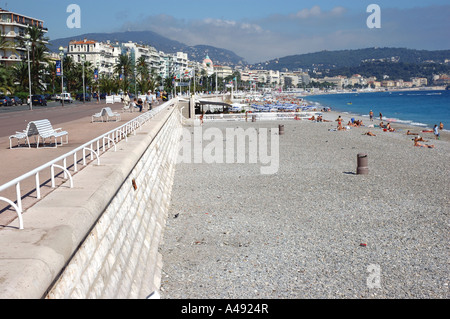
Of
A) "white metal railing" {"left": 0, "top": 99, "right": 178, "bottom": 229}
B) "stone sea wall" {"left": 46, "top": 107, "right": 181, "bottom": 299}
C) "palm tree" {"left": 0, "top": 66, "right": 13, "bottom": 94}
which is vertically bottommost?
"stone sea wall" {"left": 46, "top": 107, "right": 181, "bottom": 299}

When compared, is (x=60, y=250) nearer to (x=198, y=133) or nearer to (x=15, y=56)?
(x=198, y=133)

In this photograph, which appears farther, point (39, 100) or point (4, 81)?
point (4, 81)

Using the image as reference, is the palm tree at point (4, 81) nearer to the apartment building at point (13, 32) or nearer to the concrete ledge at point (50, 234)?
the apartment building at point (13, 32)

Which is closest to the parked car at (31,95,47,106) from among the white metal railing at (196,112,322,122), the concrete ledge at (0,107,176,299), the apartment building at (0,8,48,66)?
the white metal railing at (196,112,322,122)

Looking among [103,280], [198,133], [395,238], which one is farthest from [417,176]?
[198,133]

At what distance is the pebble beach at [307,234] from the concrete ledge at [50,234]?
2.15 metres

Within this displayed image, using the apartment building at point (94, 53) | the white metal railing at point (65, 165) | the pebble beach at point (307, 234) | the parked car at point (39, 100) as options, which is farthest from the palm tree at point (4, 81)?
the apartment building at point (94, 53)

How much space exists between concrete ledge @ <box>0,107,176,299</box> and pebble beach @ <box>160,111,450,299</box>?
7.07 ft

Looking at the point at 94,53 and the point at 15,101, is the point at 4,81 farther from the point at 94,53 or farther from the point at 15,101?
the point at 94,53

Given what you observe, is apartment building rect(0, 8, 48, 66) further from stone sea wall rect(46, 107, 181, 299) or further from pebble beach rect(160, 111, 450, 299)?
stone sea wall rect(46, 107, 181, 299)

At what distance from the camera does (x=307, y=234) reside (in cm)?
1006

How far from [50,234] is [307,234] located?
6923mm

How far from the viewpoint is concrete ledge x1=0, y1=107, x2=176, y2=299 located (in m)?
3.26

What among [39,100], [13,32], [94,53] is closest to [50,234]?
[39,100]
